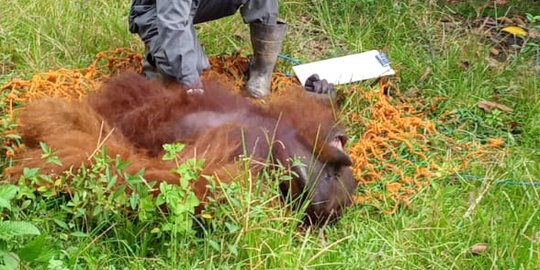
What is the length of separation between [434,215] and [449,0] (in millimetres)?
1908

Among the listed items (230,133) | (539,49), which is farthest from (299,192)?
(539,49)

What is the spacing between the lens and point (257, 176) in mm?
1996

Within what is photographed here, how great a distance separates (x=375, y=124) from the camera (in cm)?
269

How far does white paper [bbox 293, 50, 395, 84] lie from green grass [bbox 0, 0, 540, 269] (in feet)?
0.42

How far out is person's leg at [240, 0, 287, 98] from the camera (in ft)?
9.45

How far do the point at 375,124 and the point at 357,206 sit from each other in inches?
20.2

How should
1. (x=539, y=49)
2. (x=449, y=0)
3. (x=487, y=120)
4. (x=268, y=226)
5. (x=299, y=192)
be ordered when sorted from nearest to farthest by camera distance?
(x=268, y=226), (x=299, y=192), (x=487, y=120), (x=539, y=49), (x=449, y=0)

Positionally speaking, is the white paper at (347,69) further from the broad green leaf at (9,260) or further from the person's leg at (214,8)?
the broad green leaf at (9,260)

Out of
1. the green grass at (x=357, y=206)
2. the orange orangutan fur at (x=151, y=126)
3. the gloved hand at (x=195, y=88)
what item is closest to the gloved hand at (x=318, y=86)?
the green grass at (x=357, y=206)

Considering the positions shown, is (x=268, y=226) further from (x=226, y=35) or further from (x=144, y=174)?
(x=226, y=35)

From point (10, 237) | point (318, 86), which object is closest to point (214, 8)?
point (318, 86)

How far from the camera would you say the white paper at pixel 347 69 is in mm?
2969

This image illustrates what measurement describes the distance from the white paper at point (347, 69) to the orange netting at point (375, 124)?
0.20ft

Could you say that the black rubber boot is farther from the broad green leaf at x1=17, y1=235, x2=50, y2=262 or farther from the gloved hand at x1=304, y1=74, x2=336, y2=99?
the broad green leaf at x1=17, y1=235, x2=50, y2=262
